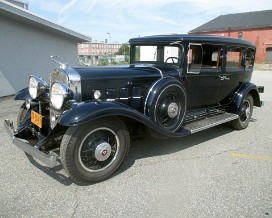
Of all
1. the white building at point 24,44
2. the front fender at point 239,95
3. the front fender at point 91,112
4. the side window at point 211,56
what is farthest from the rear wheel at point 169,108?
the white building at point 24,44

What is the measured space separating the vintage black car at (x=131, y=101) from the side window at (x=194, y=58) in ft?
0.05

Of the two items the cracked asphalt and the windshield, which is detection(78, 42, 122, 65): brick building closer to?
the windshield

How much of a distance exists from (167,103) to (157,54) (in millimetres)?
1130

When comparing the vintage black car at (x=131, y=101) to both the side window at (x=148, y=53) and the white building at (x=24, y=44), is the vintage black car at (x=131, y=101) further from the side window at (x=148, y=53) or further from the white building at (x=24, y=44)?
the white building at (x=24, y=44)

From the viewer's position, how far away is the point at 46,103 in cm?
401

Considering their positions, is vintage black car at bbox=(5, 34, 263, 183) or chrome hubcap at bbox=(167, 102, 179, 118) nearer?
vintage black car at bbox=(5, 34, 263, 183)

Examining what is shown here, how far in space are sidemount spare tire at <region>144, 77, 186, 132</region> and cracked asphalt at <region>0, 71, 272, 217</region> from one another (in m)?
0.53

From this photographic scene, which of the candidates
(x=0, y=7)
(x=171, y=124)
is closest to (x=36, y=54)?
Answer: (x=0, y=7)

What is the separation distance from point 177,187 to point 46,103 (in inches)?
86.8

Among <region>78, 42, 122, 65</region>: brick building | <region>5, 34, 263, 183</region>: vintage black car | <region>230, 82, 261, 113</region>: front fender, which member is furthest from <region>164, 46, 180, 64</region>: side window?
<region>78, 42, 122, 65</region>: brick building

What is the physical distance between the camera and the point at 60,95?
3328mm

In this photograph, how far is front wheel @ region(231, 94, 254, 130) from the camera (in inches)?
219

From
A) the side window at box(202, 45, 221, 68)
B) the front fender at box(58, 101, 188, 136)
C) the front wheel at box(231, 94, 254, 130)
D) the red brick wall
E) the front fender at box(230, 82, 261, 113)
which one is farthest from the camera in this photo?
the red brick wall

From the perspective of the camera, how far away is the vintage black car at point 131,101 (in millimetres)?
3240
